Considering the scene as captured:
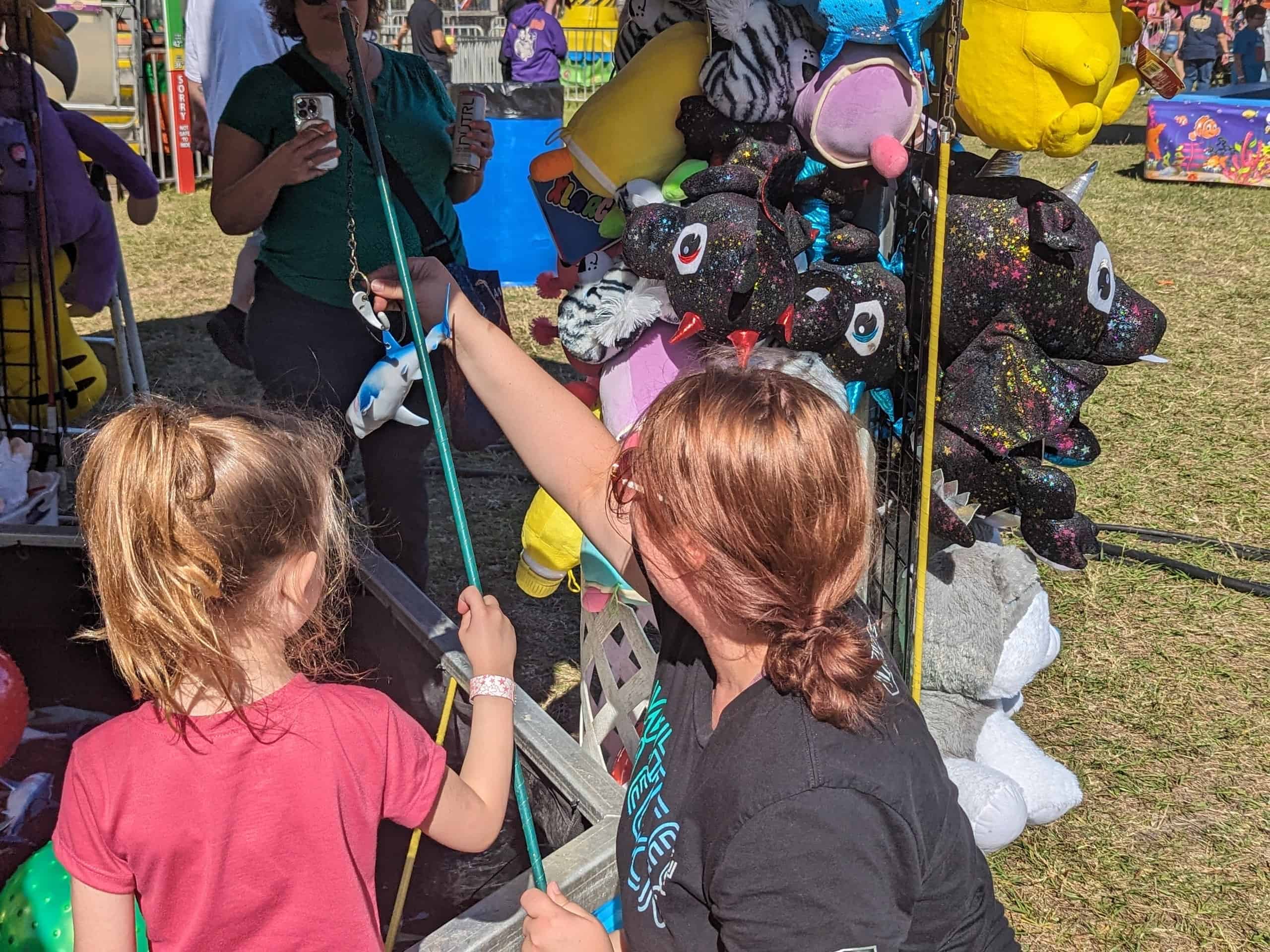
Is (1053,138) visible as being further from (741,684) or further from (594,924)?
(594,924)

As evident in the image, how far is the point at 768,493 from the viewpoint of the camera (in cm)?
111

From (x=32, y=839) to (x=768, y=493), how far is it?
2.15 metres

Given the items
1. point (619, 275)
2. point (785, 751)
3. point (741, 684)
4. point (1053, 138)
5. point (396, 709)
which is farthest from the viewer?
point (619, 275)

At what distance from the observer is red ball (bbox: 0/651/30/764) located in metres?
2.19

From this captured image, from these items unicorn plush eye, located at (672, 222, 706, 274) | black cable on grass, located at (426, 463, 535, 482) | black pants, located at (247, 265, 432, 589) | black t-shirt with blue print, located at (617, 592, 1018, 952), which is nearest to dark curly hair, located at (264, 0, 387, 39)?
black pants, located at (247, 265, 432, 589)

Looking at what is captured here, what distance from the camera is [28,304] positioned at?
12.9 feet

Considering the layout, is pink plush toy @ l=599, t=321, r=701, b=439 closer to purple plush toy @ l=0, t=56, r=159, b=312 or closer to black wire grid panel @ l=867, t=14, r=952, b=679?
black wire grid panel @ l=867, t=14, r=952, b=679

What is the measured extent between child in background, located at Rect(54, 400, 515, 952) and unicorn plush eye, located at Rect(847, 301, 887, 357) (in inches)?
48.0

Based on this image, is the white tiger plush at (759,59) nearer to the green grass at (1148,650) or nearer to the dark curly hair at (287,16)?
the dark curly hair at (287,16)

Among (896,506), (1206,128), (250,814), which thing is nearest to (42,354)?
(896,506)

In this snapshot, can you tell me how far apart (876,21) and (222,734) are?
5.58ft

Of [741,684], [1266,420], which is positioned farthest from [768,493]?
[1266,420]

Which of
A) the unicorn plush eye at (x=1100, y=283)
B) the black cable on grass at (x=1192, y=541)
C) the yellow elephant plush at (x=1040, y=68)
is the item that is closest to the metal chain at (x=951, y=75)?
the yellow elephant plush at (x=1040, y=68)

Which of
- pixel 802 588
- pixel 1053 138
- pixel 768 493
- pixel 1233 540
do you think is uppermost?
pixel 1053 138
